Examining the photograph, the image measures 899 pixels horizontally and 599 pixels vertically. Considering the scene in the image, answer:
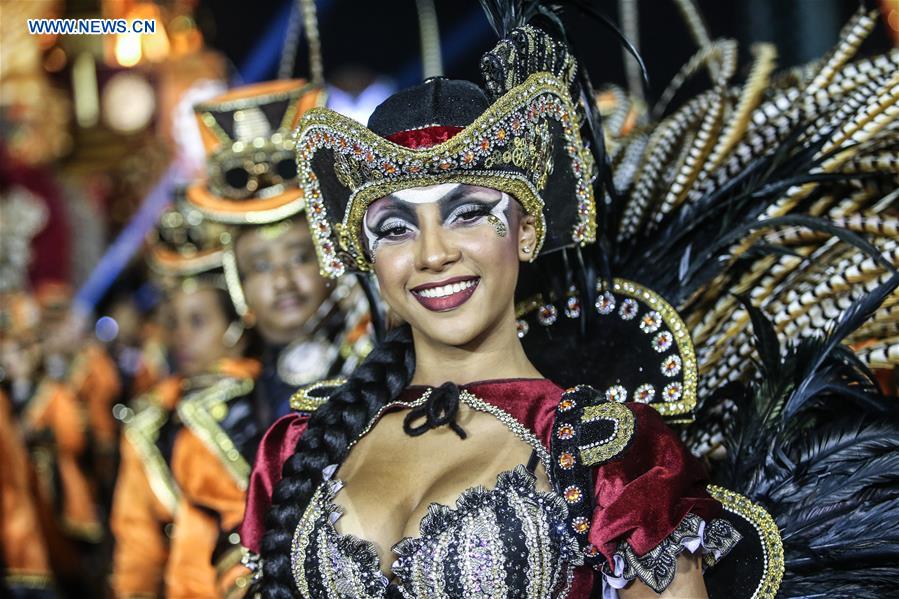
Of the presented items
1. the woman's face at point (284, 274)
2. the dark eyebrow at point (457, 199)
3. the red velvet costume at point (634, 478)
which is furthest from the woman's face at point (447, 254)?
the woman's face at point (284, 274)

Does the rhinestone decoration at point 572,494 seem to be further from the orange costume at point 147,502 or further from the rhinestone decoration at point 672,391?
the orange costume at point 147,502

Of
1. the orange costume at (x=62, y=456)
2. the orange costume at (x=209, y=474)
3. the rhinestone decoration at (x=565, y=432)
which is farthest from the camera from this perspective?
the orange costume at (x=62, y=456)

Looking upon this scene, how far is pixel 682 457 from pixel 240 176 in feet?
6.49

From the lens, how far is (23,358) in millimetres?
7402

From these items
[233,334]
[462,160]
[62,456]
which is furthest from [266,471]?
→ [62,456]

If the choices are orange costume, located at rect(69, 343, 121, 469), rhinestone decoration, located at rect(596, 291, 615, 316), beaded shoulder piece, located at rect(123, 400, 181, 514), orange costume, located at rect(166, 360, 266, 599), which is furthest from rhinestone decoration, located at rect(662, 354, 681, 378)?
orange costume, located at rect(69, 343, 121, 469)

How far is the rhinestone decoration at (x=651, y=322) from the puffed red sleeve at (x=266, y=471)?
67 centimetres

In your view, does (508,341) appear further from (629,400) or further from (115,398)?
(115,398)

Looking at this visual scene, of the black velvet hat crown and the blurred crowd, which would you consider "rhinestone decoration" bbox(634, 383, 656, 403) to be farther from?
the blurred crowd

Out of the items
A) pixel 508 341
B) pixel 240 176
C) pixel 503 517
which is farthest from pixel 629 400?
pixel 240 176

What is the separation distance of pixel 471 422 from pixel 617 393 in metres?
0.33

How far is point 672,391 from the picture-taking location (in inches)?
→ 88.5

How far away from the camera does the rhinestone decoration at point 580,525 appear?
1.98 meters

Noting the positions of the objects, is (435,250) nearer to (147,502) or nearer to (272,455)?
(272,455)
